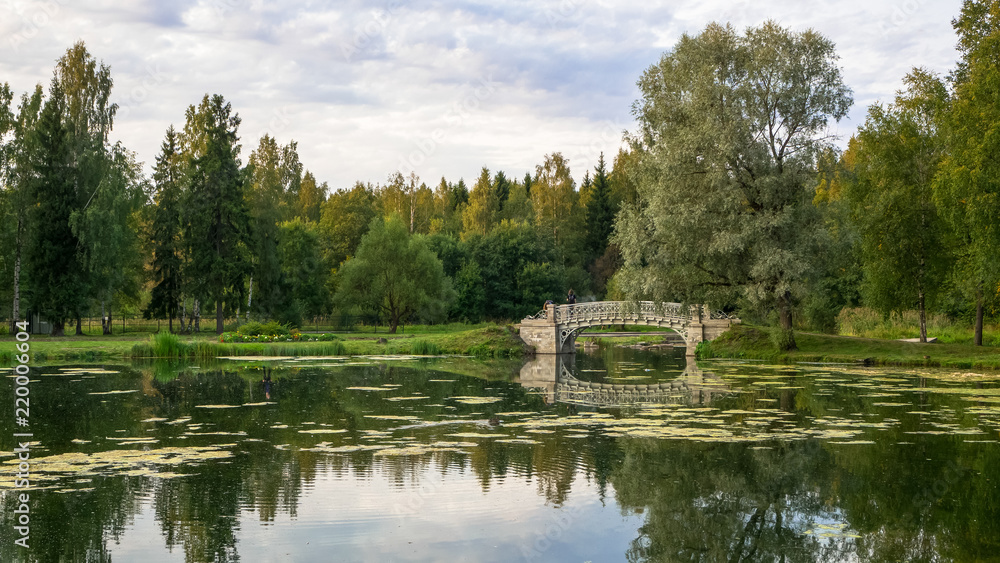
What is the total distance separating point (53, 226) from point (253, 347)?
1239cm

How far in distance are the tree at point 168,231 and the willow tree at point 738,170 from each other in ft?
83.2

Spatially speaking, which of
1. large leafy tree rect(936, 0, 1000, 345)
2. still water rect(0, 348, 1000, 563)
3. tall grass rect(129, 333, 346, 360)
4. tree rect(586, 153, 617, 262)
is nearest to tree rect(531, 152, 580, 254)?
tree rect(586, 153, 617, 262)

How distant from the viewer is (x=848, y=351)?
3084 centimetres

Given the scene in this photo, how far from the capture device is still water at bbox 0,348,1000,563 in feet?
25.9

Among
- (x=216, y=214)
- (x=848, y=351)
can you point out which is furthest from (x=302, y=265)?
(x=848, y=351)

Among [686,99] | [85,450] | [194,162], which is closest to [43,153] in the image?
[194,162]

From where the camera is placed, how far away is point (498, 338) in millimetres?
36812

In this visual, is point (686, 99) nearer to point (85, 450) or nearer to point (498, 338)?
point (498, 338)

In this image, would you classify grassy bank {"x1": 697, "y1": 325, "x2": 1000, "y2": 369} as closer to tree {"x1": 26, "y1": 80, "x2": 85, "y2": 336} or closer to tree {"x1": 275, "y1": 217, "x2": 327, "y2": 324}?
tree {"x1": 275, "y1": 217, "x2": 327, "y2": 324}

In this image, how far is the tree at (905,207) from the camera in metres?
30.6

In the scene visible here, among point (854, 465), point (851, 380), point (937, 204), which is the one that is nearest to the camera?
point (854, 465)

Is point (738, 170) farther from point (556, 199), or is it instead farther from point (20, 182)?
point (556, 199)

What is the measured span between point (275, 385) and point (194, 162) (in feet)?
82.1

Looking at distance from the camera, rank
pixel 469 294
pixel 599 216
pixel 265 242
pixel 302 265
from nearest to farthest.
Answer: pixel 265 242 → pixel 302 265 → pixel 469 294 → pixel 599 216
